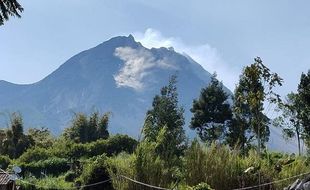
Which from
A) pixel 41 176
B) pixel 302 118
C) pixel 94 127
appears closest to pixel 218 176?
pixel 302 118

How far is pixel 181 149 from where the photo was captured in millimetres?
21125

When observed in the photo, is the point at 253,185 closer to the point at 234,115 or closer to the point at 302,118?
the point at 302,118

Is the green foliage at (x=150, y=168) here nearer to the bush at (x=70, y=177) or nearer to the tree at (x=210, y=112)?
the bush at (x=70, y=177)

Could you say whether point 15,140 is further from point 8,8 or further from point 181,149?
point 8,8

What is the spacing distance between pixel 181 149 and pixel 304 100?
541 centimetres

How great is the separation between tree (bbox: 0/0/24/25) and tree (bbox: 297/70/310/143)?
49.5 feet

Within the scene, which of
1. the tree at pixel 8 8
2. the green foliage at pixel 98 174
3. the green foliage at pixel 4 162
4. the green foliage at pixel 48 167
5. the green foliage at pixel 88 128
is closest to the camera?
the tree at pixel 8 8

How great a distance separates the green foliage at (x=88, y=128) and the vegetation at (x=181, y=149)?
0.09 feet

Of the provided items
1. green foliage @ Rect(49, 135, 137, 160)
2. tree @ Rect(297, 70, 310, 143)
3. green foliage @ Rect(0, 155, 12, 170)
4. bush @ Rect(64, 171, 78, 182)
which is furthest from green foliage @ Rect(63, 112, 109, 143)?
tree @ Rect(297, 70, 310, 143)

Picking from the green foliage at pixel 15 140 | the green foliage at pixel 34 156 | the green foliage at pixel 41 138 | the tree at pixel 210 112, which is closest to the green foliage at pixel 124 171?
the tree at pixel 210 112

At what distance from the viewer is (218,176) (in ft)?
39.9

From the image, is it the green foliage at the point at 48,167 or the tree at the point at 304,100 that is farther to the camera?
the green foliage at the point at 48,167

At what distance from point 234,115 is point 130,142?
6.64 meters

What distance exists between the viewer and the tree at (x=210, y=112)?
3006cm
